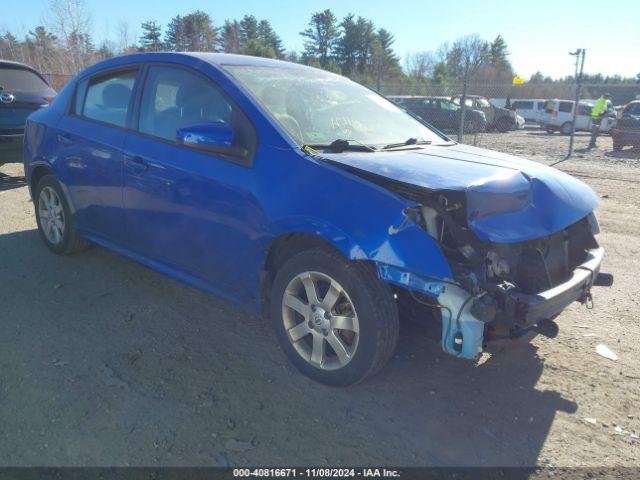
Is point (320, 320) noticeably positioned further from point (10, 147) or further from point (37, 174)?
point (10, 147)

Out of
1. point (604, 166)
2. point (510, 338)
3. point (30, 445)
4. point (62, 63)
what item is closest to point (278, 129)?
point (510, 338)

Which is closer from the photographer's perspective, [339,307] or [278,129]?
[339,307]

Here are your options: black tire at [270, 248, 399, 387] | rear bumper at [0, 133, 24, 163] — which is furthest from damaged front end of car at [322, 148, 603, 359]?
rear bumper at [0, 133, 24, 163]

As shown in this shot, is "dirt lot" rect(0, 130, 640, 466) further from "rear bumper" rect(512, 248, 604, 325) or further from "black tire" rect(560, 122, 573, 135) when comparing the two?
"black tire" rect(560, 122, 573, 135)

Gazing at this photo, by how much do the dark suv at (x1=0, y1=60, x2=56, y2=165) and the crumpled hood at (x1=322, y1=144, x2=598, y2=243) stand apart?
6877mm

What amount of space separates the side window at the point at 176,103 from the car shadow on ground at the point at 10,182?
18.3ft

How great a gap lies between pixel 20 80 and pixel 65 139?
4915 mm

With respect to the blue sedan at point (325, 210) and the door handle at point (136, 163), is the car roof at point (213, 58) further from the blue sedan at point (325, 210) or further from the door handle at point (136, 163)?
the door handle at point (136, 163)

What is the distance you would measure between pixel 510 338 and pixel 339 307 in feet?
2.99

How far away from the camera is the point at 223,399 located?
2836 millimetres

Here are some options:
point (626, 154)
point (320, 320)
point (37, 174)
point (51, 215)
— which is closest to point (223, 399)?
point (320, 320)

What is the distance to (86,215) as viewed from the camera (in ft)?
14.4

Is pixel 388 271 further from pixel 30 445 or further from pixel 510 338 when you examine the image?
pixel 30 445

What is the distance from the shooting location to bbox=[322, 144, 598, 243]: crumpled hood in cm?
264
